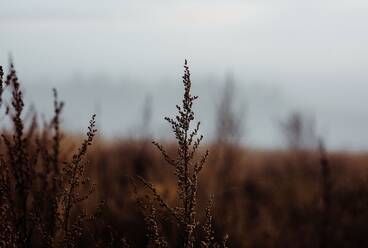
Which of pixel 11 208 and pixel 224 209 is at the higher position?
pixel 11 208

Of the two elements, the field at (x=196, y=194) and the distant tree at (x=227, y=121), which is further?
the distant tree at (x=227, y=121)

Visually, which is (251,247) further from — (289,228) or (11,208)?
(11,208)

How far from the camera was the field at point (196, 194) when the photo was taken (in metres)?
3.20

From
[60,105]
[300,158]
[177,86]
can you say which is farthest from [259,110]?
[60,105]

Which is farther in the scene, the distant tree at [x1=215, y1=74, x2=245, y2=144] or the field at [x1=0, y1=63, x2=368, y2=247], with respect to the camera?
the distant tree at [x1=215, y1=74, x2=245, y2=144]

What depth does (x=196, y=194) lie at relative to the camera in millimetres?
10469

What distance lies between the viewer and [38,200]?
357cm

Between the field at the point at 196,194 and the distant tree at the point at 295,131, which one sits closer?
the field at the point at 196,194

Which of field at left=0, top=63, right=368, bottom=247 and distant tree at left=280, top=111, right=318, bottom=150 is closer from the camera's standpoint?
field at left=0, top=63, right=368, bottom=247

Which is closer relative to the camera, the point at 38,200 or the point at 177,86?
the point at 38,200

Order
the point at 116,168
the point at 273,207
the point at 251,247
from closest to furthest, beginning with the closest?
the point at 251,247, the point at 273,207, the point at 116,168

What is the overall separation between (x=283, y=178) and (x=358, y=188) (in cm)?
205

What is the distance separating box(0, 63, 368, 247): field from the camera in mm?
3195

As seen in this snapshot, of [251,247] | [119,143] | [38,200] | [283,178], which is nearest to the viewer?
[38,200]
